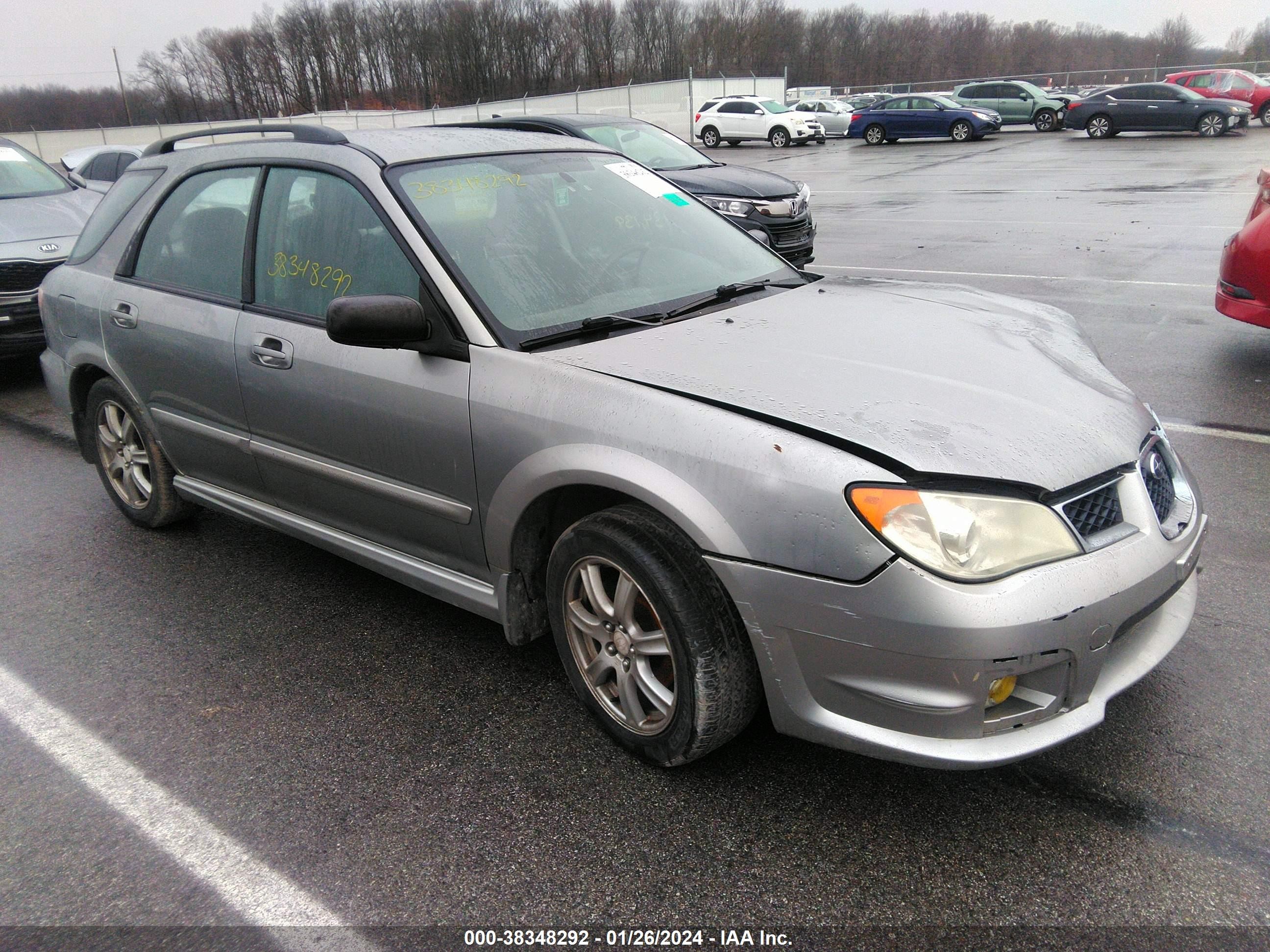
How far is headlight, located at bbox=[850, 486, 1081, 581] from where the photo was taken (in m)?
2.11

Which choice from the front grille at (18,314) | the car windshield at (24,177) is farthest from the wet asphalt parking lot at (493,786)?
the car windshield at (24,177)

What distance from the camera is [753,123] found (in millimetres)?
32281

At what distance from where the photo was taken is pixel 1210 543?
3818mm

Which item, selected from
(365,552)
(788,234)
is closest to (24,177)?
(788,234)

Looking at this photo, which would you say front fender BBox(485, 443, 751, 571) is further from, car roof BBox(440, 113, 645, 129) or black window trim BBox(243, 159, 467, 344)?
car roof BBox(440, 113, 645, 129)

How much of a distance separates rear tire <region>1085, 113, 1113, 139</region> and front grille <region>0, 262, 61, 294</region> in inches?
1115

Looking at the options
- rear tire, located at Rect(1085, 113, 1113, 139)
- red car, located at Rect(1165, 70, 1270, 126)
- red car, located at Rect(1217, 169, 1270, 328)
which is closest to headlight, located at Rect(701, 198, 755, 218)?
red car, located at Rect(1217, 169, 1270, 328)

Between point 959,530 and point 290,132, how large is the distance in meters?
2.99

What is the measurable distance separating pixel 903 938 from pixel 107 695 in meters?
2.62

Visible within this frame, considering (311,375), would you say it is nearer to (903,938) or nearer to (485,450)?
→ (485,450)

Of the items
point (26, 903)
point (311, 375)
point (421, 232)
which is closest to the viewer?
point (26, 903)

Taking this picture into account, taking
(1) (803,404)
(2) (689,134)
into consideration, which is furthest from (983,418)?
(2) (689,134)

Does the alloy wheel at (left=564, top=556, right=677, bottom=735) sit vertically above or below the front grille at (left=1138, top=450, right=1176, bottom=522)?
below

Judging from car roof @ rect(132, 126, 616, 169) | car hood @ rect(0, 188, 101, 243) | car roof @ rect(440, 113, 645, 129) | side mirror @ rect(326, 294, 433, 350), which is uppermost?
car roof @ rect(132, 126, 616, 169)
